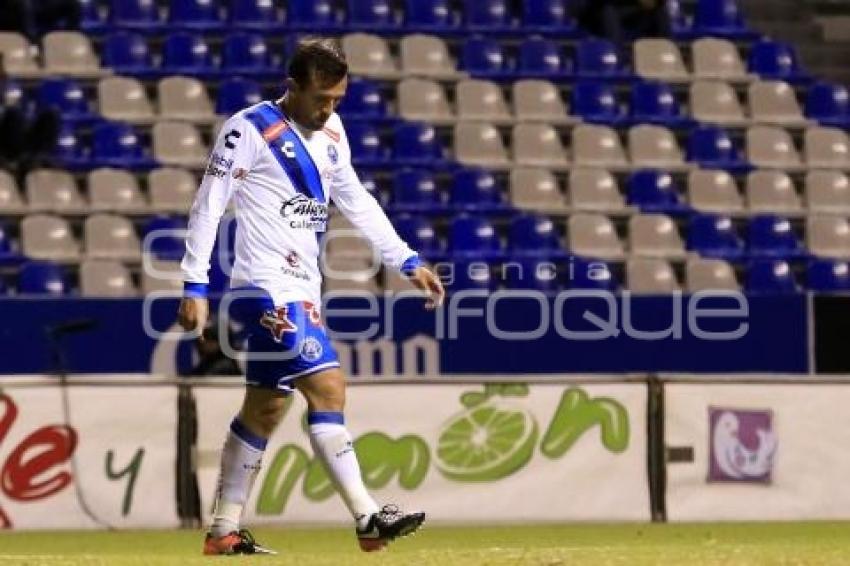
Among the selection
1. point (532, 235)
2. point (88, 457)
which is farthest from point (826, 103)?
point (88, 457)

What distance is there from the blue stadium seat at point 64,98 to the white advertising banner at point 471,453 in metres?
6.21

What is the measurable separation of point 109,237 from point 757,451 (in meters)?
6.16

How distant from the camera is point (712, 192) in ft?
66.1

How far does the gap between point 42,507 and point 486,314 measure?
Result: 172 inches

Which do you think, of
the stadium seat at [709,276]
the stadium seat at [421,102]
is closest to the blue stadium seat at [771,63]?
the stadium seat at [421,102]

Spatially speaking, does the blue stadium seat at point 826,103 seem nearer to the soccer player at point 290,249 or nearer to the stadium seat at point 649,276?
the stadium seat at point 649,276

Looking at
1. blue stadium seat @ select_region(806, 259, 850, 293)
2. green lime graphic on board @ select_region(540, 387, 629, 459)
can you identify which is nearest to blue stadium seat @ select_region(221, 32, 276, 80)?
blue stadium seat @ select_region(806, 259, 850, 293)

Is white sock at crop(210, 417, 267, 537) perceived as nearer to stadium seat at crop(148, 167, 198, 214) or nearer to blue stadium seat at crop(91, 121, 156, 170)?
stadium seat at crop(148, 167, 198, 214)

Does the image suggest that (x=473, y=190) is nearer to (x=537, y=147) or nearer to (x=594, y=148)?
(x=537, y=147)

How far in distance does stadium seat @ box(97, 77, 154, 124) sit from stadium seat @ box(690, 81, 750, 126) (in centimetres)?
521

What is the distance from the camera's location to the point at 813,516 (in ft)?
47.4

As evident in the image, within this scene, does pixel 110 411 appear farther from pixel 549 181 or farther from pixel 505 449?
pixel 549 181

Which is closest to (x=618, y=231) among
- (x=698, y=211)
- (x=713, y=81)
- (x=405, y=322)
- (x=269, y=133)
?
(x=698, y=211)

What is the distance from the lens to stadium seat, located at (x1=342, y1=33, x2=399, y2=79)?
20422 mm
